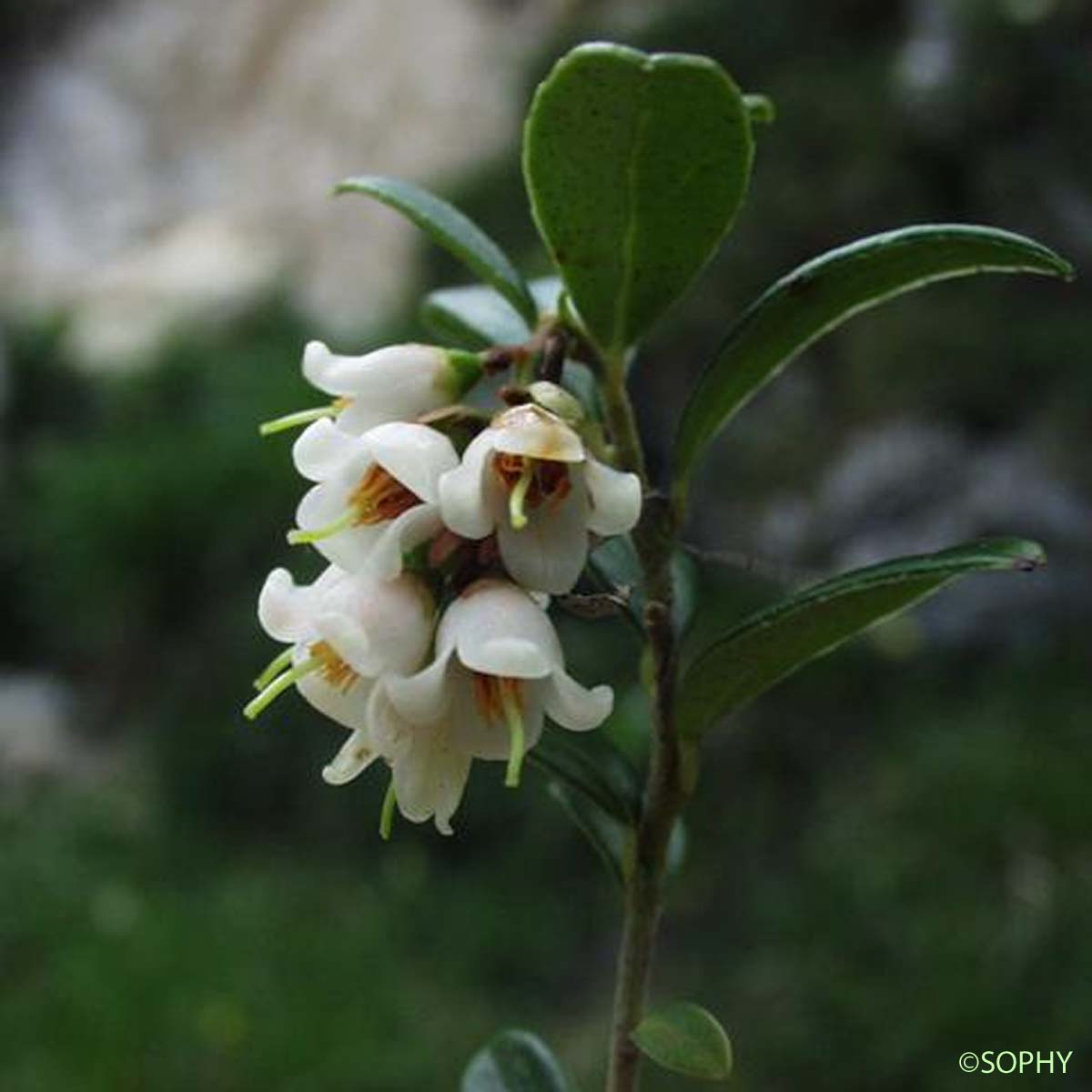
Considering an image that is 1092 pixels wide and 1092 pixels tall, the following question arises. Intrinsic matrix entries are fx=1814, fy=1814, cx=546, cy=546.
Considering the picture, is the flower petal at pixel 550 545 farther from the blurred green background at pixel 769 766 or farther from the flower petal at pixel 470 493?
the blurred green background at pixel 769 766

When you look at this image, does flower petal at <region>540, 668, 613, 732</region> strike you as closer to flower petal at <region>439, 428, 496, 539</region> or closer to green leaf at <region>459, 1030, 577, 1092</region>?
flower petal at <region>439, 428, 496, 539</region>

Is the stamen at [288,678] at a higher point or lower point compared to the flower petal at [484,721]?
higher

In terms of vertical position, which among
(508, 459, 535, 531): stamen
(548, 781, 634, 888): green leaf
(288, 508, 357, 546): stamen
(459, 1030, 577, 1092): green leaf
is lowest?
(459, 1030, 577, 1092): green leaf

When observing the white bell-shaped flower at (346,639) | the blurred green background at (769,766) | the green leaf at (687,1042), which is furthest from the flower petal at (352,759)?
the blurred green background at (769,766)

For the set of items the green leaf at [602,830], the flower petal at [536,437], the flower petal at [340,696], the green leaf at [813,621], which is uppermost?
the flower petal at [536,437]

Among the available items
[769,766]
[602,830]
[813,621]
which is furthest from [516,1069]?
[769,766]

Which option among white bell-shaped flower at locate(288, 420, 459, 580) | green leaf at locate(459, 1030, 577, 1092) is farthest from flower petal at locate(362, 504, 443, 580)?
green leaf at locate(459, 1030, 577, 1092)
